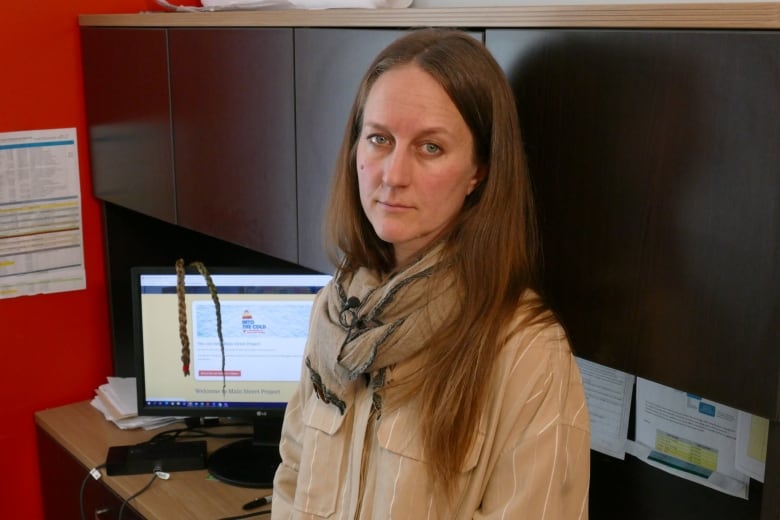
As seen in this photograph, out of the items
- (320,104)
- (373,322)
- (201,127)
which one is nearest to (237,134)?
(201,127)

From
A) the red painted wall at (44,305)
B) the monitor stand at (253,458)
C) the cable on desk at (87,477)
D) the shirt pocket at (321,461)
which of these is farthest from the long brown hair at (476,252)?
the red painted wall at (44,305)

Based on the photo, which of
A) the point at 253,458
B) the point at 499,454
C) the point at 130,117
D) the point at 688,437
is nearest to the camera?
the point at 499,454

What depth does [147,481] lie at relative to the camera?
2006 mm

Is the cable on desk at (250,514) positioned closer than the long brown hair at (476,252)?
No

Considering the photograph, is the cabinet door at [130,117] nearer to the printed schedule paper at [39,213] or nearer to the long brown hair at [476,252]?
the printed schedule paper at [39,213]

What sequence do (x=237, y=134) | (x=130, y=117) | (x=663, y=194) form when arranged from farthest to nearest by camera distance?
(x=130, y=117), (x=237, y=134), (x=663, y=194)

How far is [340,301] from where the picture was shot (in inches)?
55.2

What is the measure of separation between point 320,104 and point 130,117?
78 cm

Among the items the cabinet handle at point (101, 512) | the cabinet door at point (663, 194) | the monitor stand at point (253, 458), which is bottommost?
the cabinet handle at point (101, 512)

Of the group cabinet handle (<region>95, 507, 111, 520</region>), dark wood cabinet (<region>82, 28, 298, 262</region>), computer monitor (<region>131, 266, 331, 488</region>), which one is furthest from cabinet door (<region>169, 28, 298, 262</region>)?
cabinet handle (<region>95, 507, 111, 520</region>)

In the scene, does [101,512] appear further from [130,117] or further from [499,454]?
[499,454]

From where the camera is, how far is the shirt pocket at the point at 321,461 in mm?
1379

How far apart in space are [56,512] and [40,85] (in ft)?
3.64

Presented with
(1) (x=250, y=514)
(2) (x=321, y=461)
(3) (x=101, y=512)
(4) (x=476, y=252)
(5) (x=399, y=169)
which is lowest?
(3) (x=101, y=512)
